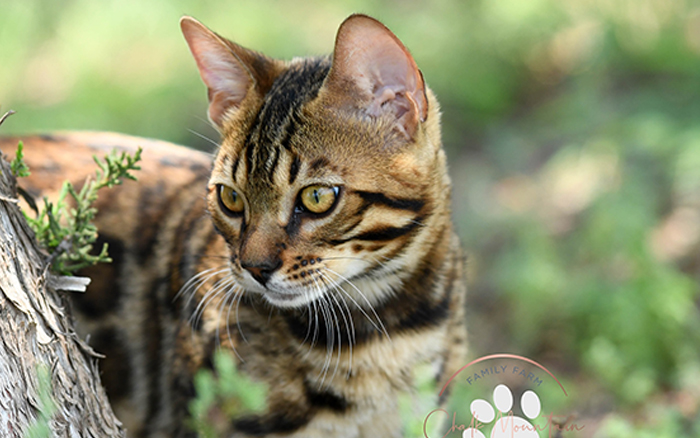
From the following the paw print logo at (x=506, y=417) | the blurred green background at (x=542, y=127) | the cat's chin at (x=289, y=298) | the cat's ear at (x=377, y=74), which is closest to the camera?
the paw print logo at (x=506, y=417)

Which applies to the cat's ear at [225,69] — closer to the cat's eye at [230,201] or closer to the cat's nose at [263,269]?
the cat's eye at [230,201]

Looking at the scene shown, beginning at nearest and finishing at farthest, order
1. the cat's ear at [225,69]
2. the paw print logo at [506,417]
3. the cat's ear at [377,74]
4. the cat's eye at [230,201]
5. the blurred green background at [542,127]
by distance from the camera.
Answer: the paw print logo at [506,417] → the cat's ear at [377,74] → the cat's eye at [230,201] → the cat's ear at [225,69] → the blurred green background at [542,127]

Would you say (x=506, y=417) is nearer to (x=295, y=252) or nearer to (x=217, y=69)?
(x=295, y=252)

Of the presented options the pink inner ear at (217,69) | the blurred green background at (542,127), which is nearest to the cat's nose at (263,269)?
the pink inner ear at (217,69)

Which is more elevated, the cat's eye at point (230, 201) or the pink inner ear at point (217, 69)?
the pink inner ear at point (217, 69)

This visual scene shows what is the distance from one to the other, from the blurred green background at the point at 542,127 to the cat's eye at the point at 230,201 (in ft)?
4.34

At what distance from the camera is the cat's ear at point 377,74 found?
205 centimetres

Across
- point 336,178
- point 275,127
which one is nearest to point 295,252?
point 336,178

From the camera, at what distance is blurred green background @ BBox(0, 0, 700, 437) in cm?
410

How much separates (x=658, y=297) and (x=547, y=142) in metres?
2.35

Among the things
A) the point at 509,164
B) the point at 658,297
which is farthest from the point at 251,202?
the point at 509,164

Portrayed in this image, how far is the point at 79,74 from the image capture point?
6.89 meters

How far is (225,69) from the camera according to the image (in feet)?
8.25

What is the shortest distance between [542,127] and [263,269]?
475cm
